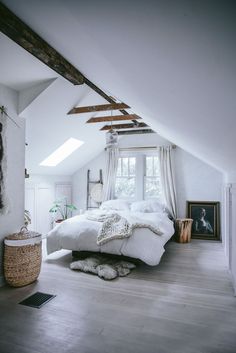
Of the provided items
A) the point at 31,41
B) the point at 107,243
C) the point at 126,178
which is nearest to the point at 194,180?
the point at 126,178

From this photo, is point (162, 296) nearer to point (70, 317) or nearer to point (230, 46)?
point (70, 317)

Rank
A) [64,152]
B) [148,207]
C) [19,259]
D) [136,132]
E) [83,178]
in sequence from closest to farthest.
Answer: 1. [19,259]
2. [148,207]
3. [64,152]
4. [136,132]
5. [83,178]

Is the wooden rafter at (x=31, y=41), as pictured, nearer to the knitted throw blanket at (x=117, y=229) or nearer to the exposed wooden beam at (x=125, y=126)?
the knitted throw blanket at (x=117, y=229)

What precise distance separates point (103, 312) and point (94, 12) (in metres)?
2.53

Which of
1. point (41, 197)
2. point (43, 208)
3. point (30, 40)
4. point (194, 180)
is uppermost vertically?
point (30, 40)

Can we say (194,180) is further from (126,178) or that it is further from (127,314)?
(127,314)

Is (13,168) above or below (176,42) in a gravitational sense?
below

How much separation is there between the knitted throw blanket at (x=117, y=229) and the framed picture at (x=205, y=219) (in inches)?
94.0

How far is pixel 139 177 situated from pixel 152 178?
354 mm

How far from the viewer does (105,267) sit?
3438 millimetres

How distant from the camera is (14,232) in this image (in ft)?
10.9

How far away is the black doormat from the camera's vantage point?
257 cm

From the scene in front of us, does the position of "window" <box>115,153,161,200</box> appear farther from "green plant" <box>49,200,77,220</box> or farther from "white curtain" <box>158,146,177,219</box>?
"green plant" <box>49,200,77,220</box>

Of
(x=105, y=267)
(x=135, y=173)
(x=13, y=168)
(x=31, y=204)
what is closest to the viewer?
(x=13, y=168)
